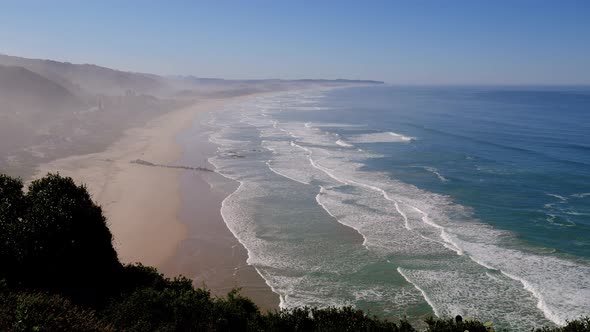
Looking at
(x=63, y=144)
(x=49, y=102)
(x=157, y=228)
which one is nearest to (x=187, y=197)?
(x=157, y=228)

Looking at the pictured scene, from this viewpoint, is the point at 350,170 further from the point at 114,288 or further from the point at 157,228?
the point at 114,288

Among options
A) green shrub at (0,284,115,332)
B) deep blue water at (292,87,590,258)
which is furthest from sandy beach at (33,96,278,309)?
deep blue water at (292,87,590,258)

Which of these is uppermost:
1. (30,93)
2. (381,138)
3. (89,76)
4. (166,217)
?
(89,76)

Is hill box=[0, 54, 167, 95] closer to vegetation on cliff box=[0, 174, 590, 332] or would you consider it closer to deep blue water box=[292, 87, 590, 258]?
deep blue water box=[292, 87, 590, 258]

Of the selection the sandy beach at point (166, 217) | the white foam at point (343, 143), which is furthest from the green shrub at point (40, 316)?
the white foam at point (343, 143)

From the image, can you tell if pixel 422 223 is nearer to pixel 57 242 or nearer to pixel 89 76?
pixel 57 242

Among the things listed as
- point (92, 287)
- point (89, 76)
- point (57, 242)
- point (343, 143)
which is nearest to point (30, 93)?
point (343, 143)
